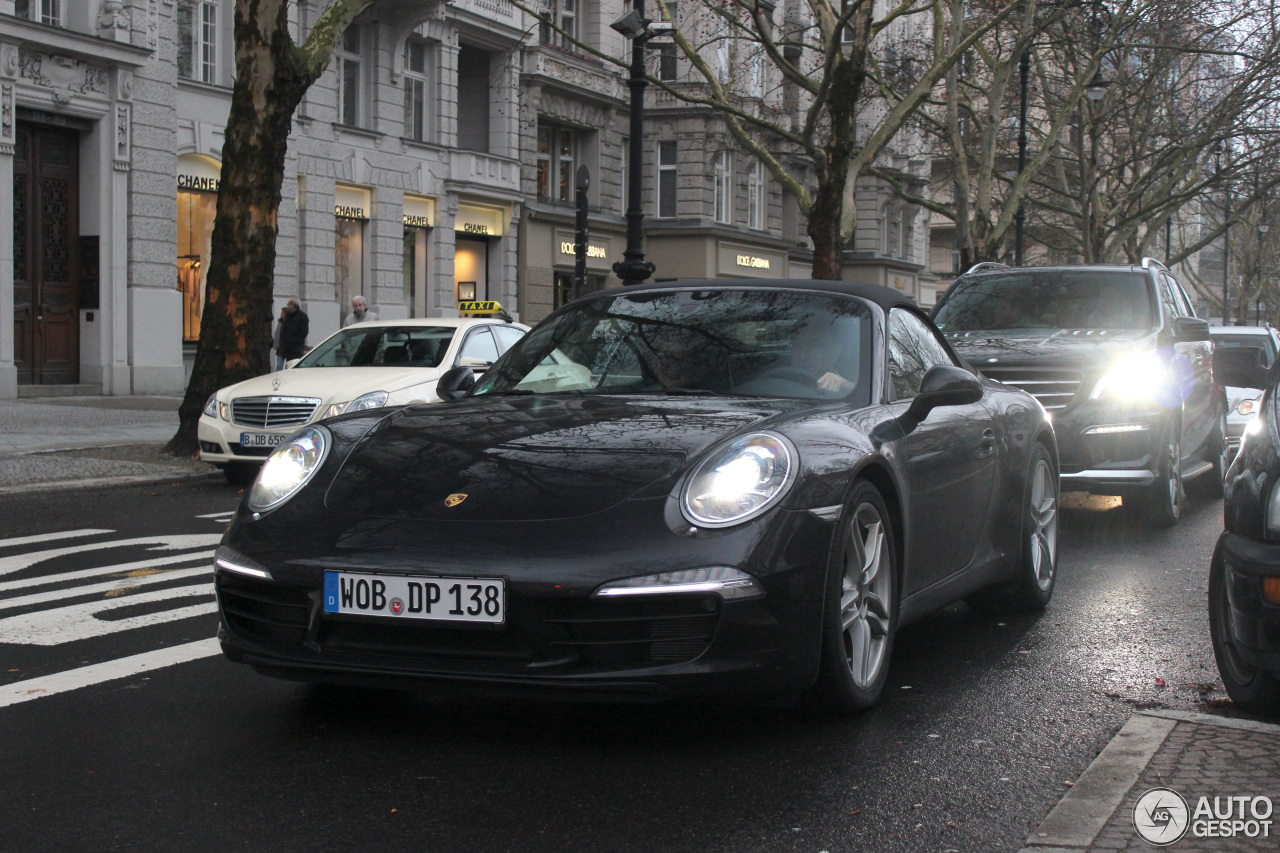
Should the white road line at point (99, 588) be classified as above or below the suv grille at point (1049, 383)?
below

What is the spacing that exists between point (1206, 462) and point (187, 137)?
18145 mm

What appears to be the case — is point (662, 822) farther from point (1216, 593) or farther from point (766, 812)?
point (1216, 593)

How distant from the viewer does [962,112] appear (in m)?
48.4

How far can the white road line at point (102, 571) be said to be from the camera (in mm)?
6848

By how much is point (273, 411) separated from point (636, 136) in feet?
25.5

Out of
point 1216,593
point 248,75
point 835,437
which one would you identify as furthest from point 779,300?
point 248,75

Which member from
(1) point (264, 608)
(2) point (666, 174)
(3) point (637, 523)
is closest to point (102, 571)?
(1) point (264, 608)

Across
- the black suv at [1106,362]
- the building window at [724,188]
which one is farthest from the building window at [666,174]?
the black suv at [1106,362]

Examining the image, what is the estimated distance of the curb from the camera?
11400mm

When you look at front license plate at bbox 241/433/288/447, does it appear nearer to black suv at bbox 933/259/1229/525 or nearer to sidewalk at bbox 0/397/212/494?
sidewalk at bbox 0/397/212/494

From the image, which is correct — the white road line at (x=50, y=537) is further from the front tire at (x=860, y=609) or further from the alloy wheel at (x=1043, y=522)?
the front tire at (x=860, y=609)

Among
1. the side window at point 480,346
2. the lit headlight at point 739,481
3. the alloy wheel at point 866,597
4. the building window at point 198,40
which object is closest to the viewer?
the lit headlight at point 739,481

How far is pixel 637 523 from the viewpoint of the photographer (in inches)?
151

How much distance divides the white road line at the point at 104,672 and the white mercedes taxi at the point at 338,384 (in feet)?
20.6
